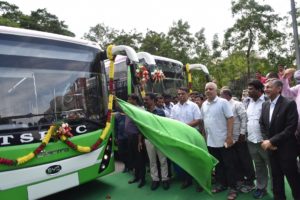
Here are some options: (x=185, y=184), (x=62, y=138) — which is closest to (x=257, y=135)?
(x=185, y=184)

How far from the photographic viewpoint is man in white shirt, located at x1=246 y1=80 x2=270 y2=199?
4.61 meters

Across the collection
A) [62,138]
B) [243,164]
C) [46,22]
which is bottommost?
[243,164]

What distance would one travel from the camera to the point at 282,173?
162 inches

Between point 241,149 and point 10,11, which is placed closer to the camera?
point 241,149

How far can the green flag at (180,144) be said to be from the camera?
4.65 m

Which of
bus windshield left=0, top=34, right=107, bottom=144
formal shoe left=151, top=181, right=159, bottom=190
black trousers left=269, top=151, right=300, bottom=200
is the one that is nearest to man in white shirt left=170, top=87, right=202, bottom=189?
formal shoe left=151, top=181, right=159, bottom=190

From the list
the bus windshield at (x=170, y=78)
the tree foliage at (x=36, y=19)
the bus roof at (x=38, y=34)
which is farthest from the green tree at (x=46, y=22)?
the bus roof at (x=38, y=34)

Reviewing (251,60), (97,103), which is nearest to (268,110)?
(97,103)

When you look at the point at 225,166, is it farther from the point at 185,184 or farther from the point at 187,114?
the point at 187,114

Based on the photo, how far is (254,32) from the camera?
18781mm

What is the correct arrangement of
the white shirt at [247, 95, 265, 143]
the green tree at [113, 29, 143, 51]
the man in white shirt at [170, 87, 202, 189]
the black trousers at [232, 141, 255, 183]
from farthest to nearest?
the green tree at [113, 29, 143, 51]
the man in white shirt at [170, 87, 202, 189]
the black trousers at [232, 141, 255, 183]
the white shirt at [247, 95, 265, 143]

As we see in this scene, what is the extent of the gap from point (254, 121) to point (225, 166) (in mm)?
884

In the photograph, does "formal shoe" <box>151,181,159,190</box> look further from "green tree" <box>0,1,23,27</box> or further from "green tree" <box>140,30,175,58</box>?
"green tree" <box>0,1,23,27</box>

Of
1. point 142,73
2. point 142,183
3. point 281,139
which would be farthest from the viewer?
point 142,73
